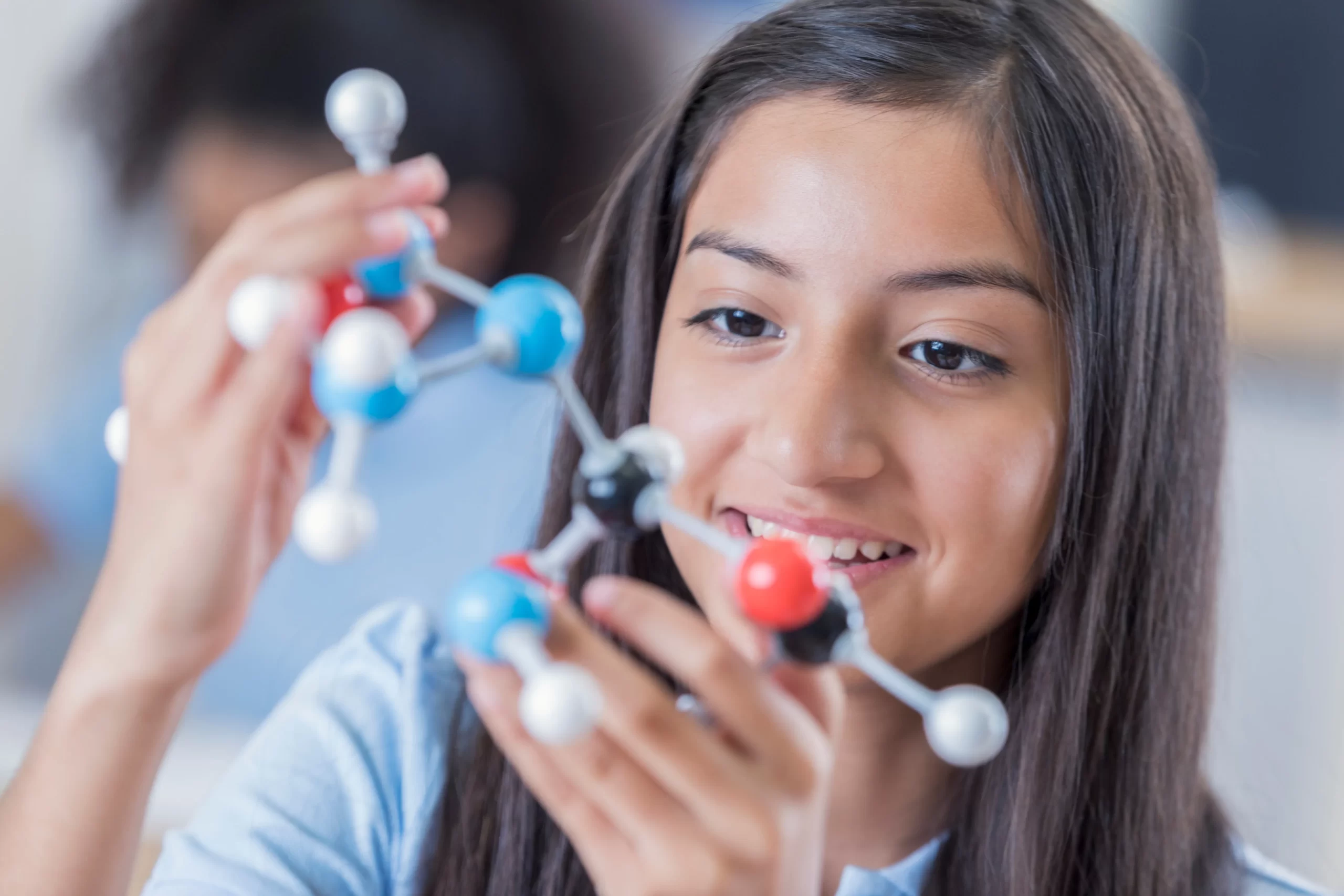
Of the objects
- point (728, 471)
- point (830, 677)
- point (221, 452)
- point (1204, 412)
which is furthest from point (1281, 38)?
point (221, 452)

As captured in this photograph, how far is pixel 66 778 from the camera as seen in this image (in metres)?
0.53

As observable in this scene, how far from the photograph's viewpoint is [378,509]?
1.50 metres

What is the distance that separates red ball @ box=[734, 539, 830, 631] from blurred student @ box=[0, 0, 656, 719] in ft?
3.17

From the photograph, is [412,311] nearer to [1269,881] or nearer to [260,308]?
[260,308]

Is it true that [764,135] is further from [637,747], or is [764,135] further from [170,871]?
[170,871]

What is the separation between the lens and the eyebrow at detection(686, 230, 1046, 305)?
0.69 meters

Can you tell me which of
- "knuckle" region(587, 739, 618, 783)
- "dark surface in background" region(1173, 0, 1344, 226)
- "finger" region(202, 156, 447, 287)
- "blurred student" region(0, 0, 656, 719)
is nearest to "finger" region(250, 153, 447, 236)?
"finger" region(202, 156, 447, 287)

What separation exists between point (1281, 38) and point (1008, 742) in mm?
1056

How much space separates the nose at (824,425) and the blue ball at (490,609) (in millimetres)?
274

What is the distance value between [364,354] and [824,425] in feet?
1.02

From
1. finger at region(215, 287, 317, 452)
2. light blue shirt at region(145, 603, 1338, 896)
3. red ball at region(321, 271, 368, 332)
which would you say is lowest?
light blue shirt at region(145, 603, 1338, 896)

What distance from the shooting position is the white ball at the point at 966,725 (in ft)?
1.52

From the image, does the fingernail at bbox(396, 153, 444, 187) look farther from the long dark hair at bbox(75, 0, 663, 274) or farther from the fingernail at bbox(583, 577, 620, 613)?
the long dark hair at bbox(75, 0, 663, 274)

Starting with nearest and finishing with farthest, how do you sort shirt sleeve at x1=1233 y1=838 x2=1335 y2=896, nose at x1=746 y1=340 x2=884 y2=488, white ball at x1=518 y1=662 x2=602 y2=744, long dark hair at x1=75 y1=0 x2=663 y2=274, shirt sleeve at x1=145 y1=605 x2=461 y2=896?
white ball at x1=518 y1=662 x2=602 y2=744
nose at x1=746 y1=340 x2=884 y2=488
shirt sleeve at x1=145 y1=605 x2=461 y2=896
shirt sleeve at x1=1233 y1=838 x2=1335 y2=896
long dark hair at x1=75 y1=0 x2=663 y2=274
